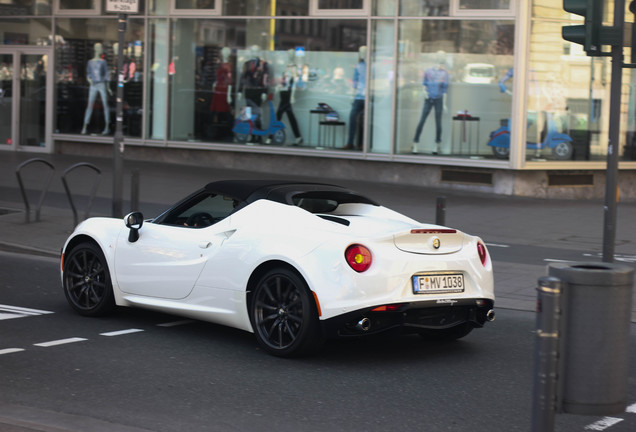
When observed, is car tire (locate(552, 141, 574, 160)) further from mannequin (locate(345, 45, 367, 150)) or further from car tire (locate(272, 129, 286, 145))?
car tire (locate(272, 129, 286, 145))

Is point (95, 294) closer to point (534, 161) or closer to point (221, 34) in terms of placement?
point (534, 161)

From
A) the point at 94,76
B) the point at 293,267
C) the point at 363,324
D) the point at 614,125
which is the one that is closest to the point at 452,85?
the point at 94,76

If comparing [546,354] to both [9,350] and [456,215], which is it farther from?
[456,215]

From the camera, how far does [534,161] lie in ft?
63.0

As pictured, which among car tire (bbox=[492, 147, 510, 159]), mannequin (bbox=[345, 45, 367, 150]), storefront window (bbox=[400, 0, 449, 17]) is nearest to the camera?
car tire (bbox=[492, 147, 510, 159])

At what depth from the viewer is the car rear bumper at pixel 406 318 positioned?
22.0 feet

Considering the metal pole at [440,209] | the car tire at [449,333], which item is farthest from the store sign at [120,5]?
the car tire at [449,333]

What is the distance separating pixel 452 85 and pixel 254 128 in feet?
15.9

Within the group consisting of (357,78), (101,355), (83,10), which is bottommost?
(101,355)

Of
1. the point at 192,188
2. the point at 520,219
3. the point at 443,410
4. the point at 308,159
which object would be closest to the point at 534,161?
the point at 520,219

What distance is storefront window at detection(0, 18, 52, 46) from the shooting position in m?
25.2

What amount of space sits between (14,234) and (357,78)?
386 inches

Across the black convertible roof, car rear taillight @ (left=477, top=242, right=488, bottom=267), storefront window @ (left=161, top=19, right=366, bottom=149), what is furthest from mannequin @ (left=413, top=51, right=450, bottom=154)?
car rear taillight @ (left=477, top=242, right=488, bottom=267)

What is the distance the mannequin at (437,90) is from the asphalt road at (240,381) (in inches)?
474
